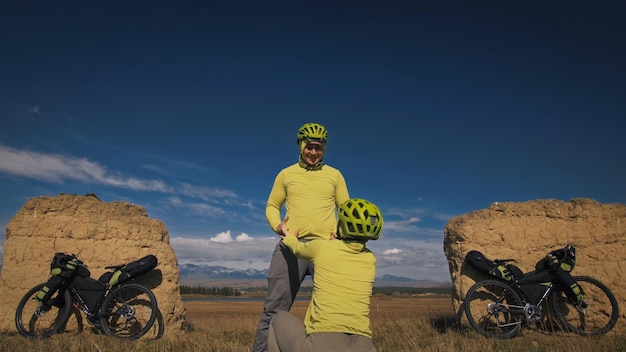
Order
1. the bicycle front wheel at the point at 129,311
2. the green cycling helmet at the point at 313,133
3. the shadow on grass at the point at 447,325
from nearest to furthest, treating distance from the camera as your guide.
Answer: the green cycling helmet at the point at 313,133, the bicycle front wheel at the point at 129,311, the shadow on grass at the point at 447,325

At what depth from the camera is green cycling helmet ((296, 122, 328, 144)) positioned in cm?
438

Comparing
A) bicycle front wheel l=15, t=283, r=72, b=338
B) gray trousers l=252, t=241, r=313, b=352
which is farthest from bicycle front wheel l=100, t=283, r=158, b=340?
gray trousers l=252, t=241, r=313, b=352

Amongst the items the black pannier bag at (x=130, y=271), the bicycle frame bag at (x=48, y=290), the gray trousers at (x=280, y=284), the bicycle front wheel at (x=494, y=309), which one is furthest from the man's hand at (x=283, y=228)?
the bicycle frame bag at (x=48, y=290)

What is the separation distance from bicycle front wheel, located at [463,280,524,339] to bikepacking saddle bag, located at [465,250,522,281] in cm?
15

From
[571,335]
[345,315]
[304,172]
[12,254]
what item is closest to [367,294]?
[345,315]

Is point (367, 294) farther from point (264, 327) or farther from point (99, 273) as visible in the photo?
point (99, 273)

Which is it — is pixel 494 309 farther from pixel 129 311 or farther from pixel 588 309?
pixel 129 311

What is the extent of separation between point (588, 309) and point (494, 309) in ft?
5.71

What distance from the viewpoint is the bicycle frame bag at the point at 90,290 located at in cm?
650

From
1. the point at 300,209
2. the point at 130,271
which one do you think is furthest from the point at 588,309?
the point at 130,271

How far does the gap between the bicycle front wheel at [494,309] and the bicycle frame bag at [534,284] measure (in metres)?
0.16

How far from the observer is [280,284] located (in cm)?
393

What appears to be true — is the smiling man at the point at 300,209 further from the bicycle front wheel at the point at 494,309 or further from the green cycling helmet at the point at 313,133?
the bicycle front wheel at the point at 494,309

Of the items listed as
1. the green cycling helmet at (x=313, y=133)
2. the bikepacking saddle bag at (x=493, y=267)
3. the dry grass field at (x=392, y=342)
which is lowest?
the dry grass field at (x=392, y=342)
